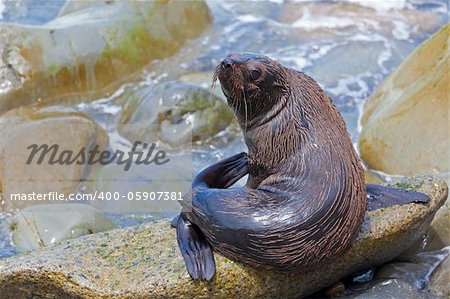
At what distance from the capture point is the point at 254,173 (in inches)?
165

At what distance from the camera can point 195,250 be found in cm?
413

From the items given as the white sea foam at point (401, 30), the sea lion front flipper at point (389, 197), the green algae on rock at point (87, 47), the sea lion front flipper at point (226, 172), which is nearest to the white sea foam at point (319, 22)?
the white sea foam at point (401, 30)

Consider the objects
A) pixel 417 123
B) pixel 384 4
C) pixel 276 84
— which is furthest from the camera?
pixel 384 4

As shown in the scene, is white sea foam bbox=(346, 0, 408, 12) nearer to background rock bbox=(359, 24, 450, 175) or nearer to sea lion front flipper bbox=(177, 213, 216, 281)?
background rock bbox=(359, 24, 450, 175)

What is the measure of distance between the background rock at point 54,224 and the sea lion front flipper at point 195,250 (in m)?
1.49

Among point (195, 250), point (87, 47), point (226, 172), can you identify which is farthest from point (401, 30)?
point (195, 250)

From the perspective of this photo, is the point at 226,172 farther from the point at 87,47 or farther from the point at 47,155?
the point at 87,47

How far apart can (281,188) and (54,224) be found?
2.32m

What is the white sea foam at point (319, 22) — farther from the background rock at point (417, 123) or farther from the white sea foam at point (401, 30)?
the background rock at point (417, 123)

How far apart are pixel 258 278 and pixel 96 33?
6.25 meters

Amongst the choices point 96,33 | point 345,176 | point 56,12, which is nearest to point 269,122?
point 345,176

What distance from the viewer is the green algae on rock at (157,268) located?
3.97 m

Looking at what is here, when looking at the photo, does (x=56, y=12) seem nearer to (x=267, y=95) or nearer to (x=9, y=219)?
(x=9, y=219)

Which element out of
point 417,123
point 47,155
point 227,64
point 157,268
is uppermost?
point 227,64
